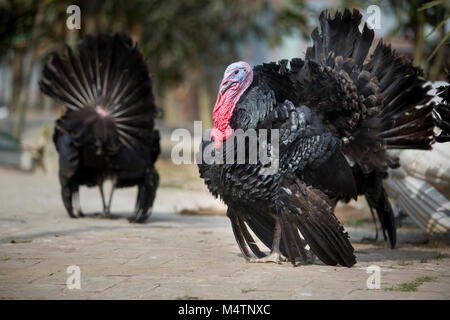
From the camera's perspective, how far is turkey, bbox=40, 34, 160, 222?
8.17m

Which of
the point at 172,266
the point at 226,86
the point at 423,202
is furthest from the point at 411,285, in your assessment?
the point at 423,202

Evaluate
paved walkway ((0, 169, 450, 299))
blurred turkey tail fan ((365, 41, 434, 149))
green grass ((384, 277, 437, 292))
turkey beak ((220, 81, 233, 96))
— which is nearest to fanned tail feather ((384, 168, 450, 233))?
paved walkway ((0, 169, 450, 299))

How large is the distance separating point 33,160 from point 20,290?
11586 millimetres

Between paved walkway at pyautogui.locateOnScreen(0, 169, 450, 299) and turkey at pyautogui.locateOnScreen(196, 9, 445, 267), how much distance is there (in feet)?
1.19

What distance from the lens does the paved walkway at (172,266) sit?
4.39 m

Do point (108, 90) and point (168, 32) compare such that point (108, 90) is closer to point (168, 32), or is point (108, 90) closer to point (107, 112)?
point (107, 112)

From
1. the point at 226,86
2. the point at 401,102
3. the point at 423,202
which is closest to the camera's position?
the point at 226,86

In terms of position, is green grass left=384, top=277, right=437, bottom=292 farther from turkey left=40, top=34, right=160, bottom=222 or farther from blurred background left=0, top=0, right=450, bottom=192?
blurred background left=0, top=0, right=450, bottom=192

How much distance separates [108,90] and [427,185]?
3956 mm

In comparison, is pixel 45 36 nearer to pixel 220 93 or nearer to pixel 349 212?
pixel 349 212

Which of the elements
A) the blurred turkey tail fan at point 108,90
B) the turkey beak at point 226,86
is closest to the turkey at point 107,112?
the blurred turkey tail fan at point 108,90

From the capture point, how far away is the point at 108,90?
327 inches

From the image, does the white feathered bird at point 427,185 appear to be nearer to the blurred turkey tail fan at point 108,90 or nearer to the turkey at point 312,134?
the turkey at point 312,134

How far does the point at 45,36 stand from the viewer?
22.4m
